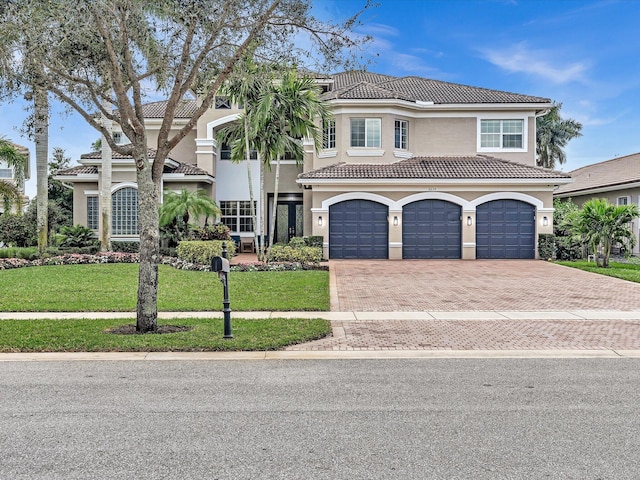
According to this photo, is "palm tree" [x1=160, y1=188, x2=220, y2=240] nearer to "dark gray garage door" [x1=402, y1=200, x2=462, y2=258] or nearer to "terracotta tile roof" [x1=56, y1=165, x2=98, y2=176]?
"terracotta tile roof" [x1=56, y1=165, x2=98, y2=176]

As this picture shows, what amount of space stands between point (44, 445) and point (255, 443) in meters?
1.87

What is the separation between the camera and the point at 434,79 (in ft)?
109

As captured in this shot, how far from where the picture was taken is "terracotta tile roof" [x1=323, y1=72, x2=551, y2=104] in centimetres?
2680

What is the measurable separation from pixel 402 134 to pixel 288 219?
7414 millimetres

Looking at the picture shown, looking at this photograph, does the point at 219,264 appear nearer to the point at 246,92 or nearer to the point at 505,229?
the point at 246,92

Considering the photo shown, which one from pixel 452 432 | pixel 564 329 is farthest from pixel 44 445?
pixel 564 329

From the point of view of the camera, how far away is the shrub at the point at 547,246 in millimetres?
25234

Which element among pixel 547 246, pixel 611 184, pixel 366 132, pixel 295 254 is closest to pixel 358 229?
pixel 366 132

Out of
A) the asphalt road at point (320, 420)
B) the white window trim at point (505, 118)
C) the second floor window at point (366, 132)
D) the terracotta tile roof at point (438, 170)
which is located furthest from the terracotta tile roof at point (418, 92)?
the asphalt road at point (320, 420)

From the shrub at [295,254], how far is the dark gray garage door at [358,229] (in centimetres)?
401

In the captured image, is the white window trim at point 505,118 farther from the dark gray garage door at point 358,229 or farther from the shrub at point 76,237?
the shrub at point 76,237

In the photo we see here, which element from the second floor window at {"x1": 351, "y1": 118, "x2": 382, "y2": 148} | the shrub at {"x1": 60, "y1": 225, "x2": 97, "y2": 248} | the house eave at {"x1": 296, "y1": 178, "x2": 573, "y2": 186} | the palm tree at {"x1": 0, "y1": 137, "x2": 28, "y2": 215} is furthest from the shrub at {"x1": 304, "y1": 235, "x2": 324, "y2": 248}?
the palm tree at {"x1": 0, "y1": 137, "x2": 28, "y2": 215}

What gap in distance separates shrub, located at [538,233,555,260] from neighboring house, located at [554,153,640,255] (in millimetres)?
5864

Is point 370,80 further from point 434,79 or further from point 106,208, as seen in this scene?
point 106,208
